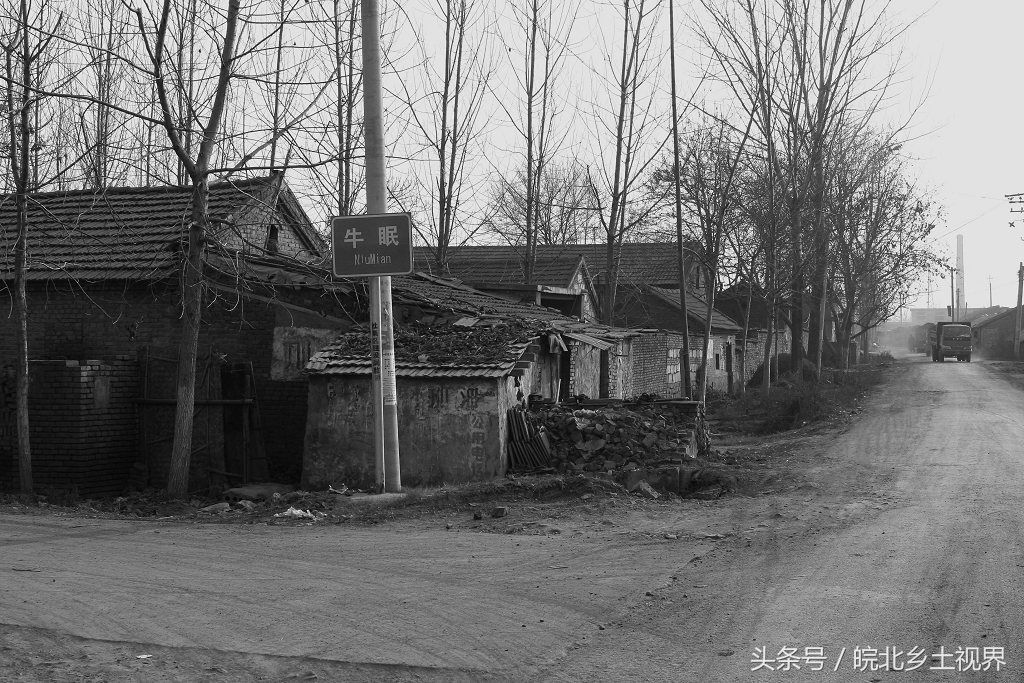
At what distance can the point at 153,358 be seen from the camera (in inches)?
572

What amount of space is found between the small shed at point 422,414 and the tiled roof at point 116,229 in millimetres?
3179

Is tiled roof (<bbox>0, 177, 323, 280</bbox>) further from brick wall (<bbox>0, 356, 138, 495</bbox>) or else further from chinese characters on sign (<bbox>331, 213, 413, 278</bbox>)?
chinese characters on sign (<bbox>331, 213, 413, 278</bbox>)

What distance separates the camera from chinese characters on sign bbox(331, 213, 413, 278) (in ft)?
33.8

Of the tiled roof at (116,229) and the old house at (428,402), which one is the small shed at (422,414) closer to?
the old house at (428,402)

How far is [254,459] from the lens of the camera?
1407 cm

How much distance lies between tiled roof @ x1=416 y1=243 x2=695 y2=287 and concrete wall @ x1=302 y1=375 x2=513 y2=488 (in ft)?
46.4

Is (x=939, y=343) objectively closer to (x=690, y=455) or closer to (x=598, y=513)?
(x=690, y=455)

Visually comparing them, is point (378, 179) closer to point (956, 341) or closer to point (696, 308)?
point (696, 308)

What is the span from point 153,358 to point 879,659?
1231 centimetres

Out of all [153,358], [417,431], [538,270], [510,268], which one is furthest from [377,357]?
[510,268]

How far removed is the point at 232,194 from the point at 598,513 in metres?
9.76

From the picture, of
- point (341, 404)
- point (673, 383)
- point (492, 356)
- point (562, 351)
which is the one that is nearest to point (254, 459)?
point (341, 404)

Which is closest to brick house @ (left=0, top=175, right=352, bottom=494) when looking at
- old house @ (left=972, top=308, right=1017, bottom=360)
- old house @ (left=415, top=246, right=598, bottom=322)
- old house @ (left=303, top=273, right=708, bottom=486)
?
old house @ (left=303, top=273, right=708, bottom=486)

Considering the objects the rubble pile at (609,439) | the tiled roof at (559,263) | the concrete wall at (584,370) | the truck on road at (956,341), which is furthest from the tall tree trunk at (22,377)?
the truck on road at (956,341)
